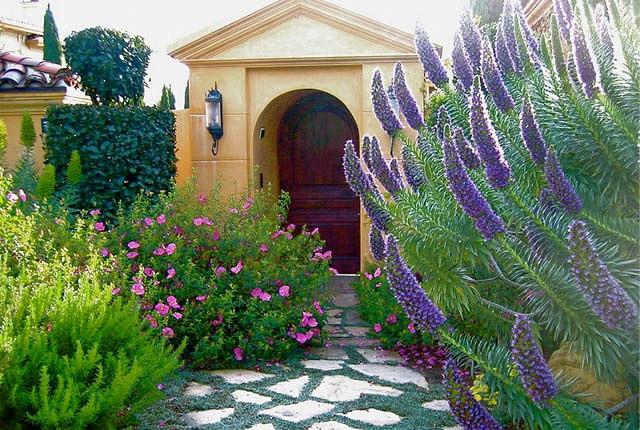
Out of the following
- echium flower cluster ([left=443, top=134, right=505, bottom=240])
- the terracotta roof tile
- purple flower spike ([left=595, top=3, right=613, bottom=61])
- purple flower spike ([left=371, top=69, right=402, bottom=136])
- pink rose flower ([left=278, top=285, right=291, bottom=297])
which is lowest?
pink rose flower ([left=278, top=285, right=291, bottom=297])

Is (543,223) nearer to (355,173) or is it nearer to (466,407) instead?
(466,407)

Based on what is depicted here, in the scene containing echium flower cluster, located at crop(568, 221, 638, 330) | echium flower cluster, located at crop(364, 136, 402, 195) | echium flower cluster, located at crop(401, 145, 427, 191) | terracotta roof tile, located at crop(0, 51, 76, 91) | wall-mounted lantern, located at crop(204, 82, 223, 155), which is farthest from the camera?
terracotta roof tile, located at crop(0, 51, 76, 91)

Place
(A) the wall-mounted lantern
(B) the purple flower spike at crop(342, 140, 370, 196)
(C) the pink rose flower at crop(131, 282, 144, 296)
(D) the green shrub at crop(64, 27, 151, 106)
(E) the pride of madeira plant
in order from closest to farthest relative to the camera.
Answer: (E) the pride of madeira plant → (B) the purple flower spike at crop(342, 140, 370, 196) → (C) the pink rose flower at crop(131, 282, 144, 296) → (D) the green shrub at crop(64, 27, 151, 106) → (A) the wall-mounted lantern

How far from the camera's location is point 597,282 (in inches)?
85.7

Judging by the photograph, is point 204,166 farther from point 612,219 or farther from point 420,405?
point 612,219

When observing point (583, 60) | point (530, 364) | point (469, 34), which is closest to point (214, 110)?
point (469, 34)

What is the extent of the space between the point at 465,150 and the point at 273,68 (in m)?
5.69

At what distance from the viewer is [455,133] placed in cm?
277

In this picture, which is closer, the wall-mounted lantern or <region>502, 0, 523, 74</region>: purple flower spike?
<region>502, 0, 523, 74</region>: purple flower spike

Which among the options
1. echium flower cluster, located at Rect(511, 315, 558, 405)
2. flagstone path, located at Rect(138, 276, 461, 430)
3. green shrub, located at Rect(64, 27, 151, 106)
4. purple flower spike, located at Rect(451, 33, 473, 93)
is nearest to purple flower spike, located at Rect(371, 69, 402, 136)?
purple flower spike, located at Rect(451, 33, 473, 93)

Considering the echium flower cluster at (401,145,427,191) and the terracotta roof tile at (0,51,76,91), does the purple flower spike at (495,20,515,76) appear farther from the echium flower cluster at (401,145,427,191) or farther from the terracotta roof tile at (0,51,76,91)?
the terracotta roof tile at (0,51,76,91)

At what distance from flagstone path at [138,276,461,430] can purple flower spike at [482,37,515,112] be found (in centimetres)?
190

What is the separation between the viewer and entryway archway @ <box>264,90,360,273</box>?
917 centimetres

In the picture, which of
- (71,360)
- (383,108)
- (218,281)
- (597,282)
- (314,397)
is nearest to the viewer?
(597,282)
